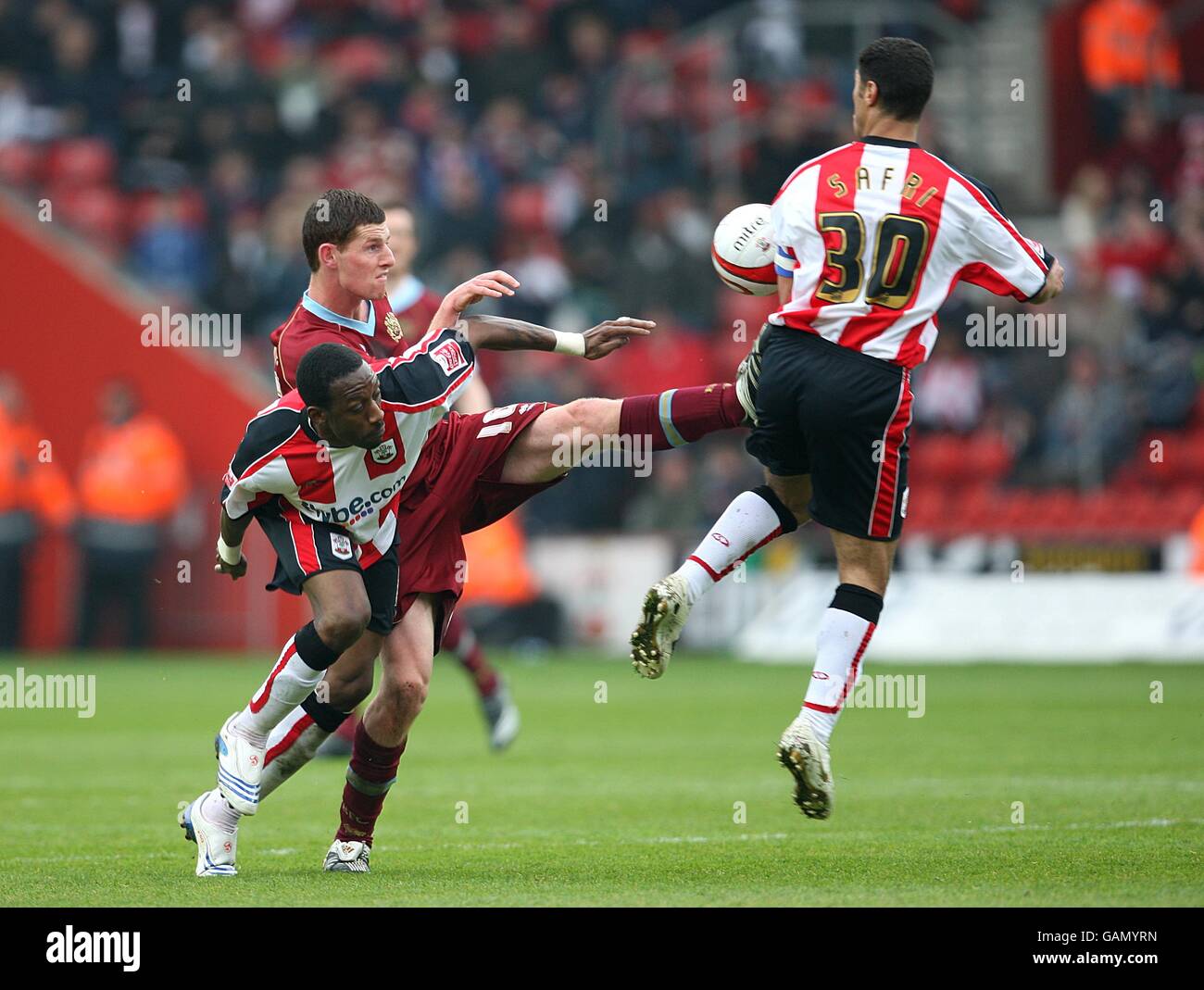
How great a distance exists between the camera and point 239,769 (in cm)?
657

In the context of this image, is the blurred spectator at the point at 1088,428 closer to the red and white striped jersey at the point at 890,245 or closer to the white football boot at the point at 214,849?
the red and white striped jersey at the point at 890,245

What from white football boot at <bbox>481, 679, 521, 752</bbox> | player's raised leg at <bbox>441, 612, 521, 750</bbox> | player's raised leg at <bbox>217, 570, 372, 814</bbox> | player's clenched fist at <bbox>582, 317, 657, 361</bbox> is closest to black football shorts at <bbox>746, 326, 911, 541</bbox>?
player's clenched fist at <bbox>582, 317, 657, 361</bbox>

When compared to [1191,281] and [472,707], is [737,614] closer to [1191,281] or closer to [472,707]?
[472,707]

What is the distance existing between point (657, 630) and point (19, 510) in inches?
521

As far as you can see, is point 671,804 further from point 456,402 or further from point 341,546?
point 341,546

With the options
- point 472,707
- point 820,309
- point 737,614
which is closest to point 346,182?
point 737,614

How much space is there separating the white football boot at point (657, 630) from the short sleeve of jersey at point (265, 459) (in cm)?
126

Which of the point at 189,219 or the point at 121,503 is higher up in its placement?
the point at 189,219

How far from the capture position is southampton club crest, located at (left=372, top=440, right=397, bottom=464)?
6.59m

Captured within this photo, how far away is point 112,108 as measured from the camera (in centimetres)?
2123

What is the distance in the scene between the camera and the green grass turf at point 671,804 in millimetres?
6137

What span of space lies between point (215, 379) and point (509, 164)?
4.08 m

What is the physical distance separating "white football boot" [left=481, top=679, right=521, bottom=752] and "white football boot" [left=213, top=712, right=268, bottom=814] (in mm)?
4018

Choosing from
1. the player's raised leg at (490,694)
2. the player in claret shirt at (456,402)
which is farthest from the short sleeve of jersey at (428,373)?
the player's raised leg at (490,694)
